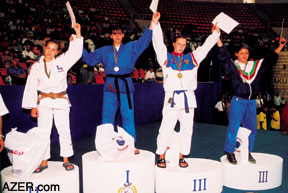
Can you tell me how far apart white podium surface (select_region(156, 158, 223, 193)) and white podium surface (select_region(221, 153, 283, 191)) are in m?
0.21

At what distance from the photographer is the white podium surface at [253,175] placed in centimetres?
303

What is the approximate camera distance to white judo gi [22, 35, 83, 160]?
280 centimetres

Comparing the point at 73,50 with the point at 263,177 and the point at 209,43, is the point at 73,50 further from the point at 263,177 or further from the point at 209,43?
the point at 263,177

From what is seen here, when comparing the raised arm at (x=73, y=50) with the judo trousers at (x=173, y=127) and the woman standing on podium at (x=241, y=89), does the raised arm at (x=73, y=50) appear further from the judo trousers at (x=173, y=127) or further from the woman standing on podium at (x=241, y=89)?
the woman standing on podium at (x=241, y=89)

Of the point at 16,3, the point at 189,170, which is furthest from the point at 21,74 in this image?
the point at 16,3

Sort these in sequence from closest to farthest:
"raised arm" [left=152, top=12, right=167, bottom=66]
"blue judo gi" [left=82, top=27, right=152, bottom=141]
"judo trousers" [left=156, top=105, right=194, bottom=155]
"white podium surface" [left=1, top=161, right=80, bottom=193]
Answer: "white podium surface" [left=1, top=161, right=80, bottom=193] → "raised arm" [left=152, top=12, right=167, bottom=66] → "judo trousers" [left=156, top=105, right=194, bottom=155] → "blue judo gi" [left=82, top=27, right=152, bottom=141]

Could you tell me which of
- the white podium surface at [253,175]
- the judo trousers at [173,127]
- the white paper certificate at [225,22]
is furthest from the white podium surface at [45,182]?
the white paper certificate at [225,22]

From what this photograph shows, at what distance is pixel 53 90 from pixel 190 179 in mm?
1427

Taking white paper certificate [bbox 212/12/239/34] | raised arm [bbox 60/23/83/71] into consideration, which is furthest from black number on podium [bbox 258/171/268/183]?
raised arm [bbox 60/23/83/71]

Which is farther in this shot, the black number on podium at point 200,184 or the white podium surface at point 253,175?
the white podium surface at point 253,175

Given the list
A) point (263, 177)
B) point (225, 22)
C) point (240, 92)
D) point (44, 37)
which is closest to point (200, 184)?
point (263, 177)

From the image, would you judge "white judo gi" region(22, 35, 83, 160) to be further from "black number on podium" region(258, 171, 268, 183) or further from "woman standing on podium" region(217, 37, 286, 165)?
"black number on podium" region(258, 171, 268, 183)

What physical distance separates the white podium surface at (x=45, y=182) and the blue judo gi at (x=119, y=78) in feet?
2.31

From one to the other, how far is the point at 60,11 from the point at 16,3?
1.56 metres
